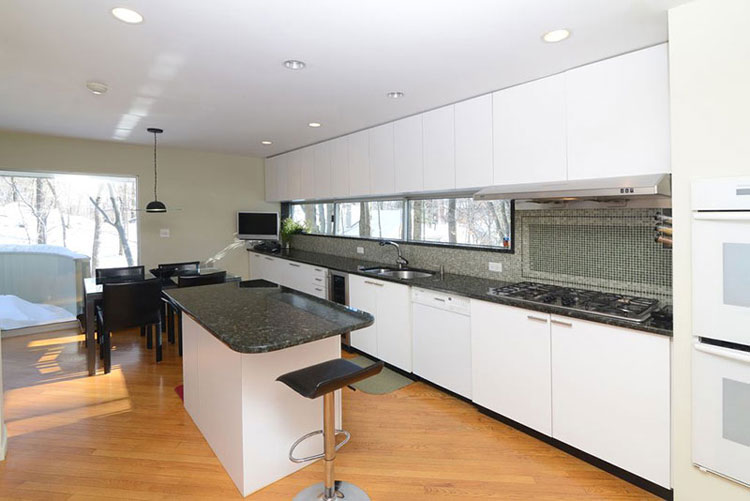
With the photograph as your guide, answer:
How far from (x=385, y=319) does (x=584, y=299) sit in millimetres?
1711

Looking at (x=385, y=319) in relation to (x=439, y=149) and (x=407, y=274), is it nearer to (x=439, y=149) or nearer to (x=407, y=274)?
(x=407, y=274)

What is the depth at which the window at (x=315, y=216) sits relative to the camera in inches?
226

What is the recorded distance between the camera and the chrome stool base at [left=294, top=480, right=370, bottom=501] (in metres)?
2.01

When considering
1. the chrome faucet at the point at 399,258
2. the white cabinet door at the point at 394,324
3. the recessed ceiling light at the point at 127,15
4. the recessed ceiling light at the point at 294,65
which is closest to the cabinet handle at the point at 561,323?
the white cabinet door at the point at 394,324

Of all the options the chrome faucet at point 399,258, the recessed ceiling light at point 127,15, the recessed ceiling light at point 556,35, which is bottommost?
the chrome faucet at point 399,258

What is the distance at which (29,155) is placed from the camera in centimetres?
482

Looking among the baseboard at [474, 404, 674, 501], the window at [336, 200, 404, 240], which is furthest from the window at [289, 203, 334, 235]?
the baseboard at [474, 404, 674, 501]

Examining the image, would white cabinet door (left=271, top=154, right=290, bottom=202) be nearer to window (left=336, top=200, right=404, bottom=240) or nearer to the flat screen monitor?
the flat screen monitor

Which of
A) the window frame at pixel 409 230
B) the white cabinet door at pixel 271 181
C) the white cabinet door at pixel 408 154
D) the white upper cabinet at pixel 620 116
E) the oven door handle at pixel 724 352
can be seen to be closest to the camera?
the oven door handle at pixel 724 352

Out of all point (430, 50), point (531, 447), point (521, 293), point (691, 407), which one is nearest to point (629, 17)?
point (430, 50)

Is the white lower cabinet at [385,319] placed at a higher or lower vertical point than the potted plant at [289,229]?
lower

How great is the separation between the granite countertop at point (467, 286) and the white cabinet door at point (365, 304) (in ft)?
0.31

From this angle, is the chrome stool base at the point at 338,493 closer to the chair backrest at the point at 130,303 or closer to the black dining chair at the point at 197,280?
the black dining chair at the point at 197,280

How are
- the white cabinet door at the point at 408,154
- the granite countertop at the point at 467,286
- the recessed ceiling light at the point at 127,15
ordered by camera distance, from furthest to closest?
1. the white cabinet door at the point at 408,154
2. the granite countertop at the point at 467,286
3. the recessed ceiling light at the point at 127,15
